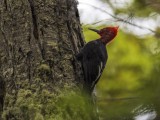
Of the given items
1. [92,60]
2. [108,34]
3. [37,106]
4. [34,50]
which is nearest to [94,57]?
[92,60]

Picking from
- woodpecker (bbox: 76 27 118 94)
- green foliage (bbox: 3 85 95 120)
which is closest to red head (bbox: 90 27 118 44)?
woodpecker (bbox: 76 27 118 94)

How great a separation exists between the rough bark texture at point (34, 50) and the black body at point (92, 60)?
0.23ft

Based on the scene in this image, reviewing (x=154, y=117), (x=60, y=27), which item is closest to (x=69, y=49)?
(x=60, y=27)

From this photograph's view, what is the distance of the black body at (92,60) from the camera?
253 cm

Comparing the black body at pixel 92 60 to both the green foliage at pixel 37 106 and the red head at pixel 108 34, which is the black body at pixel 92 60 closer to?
the red head at pixel 108 34

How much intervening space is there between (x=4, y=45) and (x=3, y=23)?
160 millimetres

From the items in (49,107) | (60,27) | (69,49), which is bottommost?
(49,107)

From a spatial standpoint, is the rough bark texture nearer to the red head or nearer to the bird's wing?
the bird's wing

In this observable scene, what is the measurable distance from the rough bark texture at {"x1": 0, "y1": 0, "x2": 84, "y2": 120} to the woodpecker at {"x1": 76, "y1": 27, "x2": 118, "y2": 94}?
0.23 ft

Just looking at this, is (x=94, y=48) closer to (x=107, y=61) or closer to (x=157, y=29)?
(x=107, y=61)

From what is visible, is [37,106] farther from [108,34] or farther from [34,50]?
[108,34]

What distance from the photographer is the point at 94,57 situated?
2.77 meters

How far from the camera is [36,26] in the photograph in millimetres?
2430

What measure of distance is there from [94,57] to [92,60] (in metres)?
0.04
